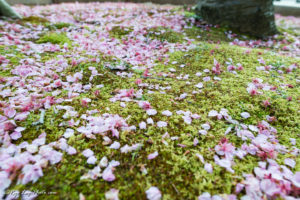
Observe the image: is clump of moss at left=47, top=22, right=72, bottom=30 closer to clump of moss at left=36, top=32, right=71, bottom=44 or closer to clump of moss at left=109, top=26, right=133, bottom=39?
clump of moss at left=36, top=32, right=71, bottom=44

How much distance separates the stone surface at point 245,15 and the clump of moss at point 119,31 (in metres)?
3.12

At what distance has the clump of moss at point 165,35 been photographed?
502 centimetres

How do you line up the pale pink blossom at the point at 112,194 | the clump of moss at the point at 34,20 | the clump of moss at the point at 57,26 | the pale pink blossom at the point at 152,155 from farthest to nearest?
the clump of moss at the point at 34,20 < the clump of moss at the point at 57,26 < the pale pink blossom at the point at 152,155 < the pale pink blossom at the point at 112,194

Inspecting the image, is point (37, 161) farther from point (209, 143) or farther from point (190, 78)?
point (190, 78)

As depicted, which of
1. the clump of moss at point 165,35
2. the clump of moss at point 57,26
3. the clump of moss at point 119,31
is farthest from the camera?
the clump of moss at point 57,26

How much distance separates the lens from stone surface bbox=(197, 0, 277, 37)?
18.6ft

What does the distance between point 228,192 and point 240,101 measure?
1.58 m

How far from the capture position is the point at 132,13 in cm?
802

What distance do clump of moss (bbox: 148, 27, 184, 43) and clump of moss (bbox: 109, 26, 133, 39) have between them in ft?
2.49

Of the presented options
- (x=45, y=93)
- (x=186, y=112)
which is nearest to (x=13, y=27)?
(x=45, y=93)

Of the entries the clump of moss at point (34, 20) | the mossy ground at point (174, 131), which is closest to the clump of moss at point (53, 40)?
the mossy ground at point (174, 131)

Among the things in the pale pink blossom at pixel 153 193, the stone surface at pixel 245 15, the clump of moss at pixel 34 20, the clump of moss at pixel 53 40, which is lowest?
the pale pink blossom at pixel 153 193

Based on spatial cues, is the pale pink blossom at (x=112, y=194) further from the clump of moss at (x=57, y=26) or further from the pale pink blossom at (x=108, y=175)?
the clump of moss at (x=57, y=26)

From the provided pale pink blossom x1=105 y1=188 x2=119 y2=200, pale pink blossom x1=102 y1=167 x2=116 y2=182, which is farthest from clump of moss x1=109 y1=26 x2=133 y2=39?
pale pink blossom x1=105 y1=188 x2=119 y2=200
